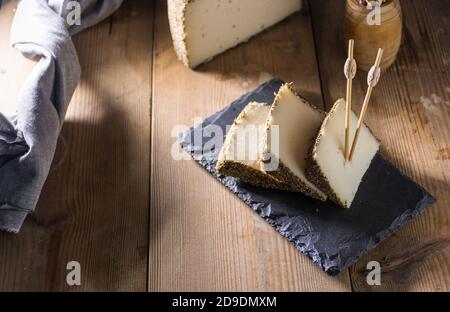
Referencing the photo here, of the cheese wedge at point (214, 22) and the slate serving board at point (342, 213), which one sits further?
the cheese wedge at point (214, 22)

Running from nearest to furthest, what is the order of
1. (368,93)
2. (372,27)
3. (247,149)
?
1. (368,93)
2. (247,149)
3. (372,27)

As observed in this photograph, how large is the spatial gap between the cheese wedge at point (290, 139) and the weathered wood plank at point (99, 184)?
27 cm

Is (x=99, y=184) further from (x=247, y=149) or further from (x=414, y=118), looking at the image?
(x=414, y=118)

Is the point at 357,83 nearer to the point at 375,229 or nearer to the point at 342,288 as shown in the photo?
the point at 375,229

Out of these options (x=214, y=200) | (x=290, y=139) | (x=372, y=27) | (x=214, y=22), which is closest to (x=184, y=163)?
(x=214, y=200)

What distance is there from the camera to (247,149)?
4.21 ft

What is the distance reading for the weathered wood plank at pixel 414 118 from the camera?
120 centimetres

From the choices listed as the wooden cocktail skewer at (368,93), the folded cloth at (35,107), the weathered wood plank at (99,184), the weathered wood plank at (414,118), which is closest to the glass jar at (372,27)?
the weathered wood plank at (414,118)

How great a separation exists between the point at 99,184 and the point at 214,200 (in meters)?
0.23

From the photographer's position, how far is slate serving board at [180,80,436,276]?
3.97 feet

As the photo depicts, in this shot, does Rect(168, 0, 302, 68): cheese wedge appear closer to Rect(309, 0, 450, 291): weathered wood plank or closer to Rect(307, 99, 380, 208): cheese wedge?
Rect(309, 0, 450, 291): weathered wood plank

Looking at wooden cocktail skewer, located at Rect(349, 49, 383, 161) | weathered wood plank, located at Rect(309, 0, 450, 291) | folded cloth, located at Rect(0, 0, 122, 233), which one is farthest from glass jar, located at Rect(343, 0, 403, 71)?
folded cloth, located at Rect(0, 0, 122, 233)

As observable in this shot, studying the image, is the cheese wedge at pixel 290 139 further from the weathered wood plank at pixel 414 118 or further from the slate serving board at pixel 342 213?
the weathered wood plank at pixel 414 118

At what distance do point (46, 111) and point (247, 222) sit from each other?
44 centimetres
